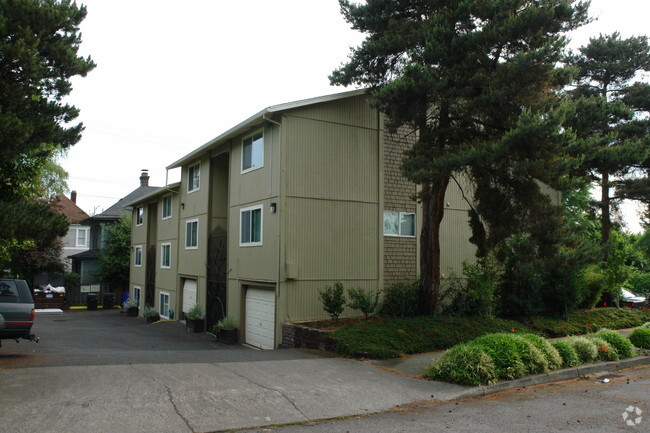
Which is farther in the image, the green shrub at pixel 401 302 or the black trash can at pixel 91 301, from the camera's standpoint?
the black trash can at pixel 91 301

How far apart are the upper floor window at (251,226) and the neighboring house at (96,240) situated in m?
22.6

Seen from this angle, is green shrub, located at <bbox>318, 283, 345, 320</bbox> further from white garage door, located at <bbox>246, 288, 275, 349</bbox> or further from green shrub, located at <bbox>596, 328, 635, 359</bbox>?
green shrub, located at <bbox>596, 328, 635, 359</bbox>

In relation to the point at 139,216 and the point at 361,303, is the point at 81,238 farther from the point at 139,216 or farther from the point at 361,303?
the point at 361,303

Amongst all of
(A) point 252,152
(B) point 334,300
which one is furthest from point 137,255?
(B) point 334,300

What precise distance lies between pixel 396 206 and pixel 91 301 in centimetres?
2605

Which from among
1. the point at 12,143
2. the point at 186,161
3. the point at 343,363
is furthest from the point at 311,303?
the point at 186,161

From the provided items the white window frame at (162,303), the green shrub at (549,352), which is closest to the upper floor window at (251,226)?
the green shrub at (549,352)

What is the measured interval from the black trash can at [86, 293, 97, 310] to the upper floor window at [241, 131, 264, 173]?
22355mm

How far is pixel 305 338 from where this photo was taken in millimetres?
13781

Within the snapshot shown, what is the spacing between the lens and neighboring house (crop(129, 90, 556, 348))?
15.3m

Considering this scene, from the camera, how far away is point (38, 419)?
6.41 m

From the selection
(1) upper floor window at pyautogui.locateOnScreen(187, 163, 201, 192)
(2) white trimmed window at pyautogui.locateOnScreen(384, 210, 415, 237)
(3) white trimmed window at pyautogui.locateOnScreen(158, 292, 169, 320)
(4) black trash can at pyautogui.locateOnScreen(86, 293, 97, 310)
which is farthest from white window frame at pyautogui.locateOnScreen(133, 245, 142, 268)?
(2) white trimmed window at pyautogui.locateOnScreen(384, 210, 415, 237)

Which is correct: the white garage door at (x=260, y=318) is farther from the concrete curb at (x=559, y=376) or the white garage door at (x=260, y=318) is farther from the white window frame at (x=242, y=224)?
the concrete curb at (x=559, y=376)

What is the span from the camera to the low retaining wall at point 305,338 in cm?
1274
